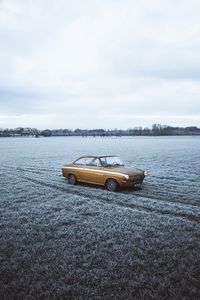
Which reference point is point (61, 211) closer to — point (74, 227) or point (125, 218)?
point (74, 227)

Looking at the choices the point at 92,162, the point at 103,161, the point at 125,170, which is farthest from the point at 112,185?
the point at 92,162

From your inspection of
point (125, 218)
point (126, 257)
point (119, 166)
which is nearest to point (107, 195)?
point (119, 166)

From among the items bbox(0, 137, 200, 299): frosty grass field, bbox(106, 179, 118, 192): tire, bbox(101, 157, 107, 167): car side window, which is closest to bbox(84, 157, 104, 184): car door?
bbox(101, 157, 107, 167): car side window

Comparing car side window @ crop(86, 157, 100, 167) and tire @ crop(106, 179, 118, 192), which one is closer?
tire @ crop(106, 179, 118, 192)

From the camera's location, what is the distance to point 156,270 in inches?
201

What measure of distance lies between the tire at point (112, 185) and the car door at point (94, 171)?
41cm

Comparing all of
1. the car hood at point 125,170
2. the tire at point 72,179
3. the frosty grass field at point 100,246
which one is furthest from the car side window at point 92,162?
the frosty grass field at point 100,246

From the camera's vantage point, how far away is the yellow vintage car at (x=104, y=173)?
40.3 ft

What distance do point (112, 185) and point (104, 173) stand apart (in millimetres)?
735

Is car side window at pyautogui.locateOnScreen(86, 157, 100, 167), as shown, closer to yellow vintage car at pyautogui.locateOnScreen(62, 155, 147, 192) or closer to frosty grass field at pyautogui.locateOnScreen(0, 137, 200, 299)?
yellow vintage car at pyautogui.locateOnScreen(62, 155, 147, 192)

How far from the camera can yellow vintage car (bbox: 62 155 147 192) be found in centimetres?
1228

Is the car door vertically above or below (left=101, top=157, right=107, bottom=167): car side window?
below

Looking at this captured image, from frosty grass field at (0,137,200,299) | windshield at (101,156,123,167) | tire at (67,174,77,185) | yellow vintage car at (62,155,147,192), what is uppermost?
windshield at (101,156,123,167)

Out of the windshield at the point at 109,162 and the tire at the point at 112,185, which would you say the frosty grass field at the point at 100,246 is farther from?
the windshield at the point at 109,162
